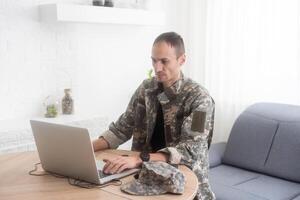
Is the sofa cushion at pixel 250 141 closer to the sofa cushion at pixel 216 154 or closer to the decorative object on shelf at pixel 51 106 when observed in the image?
the sofa cushion at pixel 216 154

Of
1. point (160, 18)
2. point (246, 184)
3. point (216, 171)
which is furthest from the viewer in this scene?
point (160, 18)

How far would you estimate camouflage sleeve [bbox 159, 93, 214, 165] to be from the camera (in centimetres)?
183

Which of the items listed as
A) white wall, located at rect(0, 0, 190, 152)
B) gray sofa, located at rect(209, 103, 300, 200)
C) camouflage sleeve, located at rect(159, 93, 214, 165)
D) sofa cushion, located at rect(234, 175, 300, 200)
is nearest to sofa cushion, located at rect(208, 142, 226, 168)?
gray sofa, located at rect(209, 103, 300, 200)

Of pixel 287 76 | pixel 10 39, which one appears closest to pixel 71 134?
pixel 10 39

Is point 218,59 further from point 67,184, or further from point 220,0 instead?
point 67,184

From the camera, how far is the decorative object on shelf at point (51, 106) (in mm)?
3094

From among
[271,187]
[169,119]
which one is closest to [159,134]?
[169,119]

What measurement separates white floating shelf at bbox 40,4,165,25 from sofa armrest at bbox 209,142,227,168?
3.85ft

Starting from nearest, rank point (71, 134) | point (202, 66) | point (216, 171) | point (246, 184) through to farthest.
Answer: point (71, 134) < point (246, 184) < point (216, 171) < point (202, 66)

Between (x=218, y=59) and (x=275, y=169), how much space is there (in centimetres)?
118

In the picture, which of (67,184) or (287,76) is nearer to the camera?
(67,184)

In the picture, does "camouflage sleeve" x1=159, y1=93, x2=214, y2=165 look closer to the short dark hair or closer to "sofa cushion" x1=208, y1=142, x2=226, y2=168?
the short dark hair

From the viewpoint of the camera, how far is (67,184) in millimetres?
1627

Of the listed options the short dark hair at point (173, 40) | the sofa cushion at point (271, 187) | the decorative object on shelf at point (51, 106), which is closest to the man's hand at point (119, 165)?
the short dark hair at point (173, 40)
